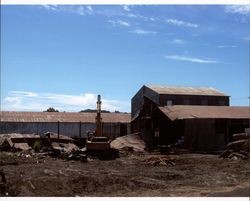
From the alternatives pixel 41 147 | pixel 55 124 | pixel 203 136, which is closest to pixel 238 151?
pixel 203 136

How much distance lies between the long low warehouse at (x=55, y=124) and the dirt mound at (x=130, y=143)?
14.6 metres

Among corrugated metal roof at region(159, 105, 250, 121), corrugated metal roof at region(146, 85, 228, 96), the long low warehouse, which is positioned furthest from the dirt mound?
corrugated metal roof at region(146, 85, 228, 96)

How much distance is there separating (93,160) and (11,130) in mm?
31233

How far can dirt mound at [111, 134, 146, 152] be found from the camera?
38678 mm

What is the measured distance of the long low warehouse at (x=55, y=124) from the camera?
2286 inches

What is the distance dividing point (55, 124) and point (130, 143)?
21705mm

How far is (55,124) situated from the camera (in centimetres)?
5997

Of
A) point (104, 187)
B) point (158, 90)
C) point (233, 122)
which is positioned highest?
point (158, 90)

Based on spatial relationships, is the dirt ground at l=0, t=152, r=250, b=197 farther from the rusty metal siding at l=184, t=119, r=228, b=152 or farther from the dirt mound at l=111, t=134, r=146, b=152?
the rusty metal siding at l=184, t=119, r=228, b=152

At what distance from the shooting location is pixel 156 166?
1000 inches

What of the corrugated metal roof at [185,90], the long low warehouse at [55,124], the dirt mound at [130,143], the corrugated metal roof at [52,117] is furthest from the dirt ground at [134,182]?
the corrugated metal roof at [185,90]

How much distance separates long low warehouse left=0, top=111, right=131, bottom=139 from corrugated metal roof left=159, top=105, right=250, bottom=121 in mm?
13309

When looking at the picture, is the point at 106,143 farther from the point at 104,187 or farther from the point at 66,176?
the point at 104,187

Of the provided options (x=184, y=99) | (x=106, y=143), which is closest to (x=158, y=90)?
(x=184, y=99)
